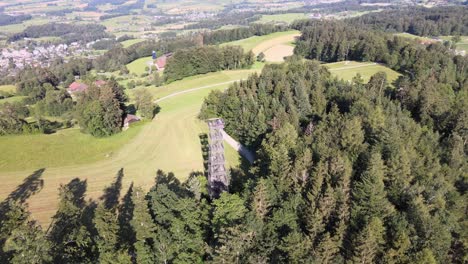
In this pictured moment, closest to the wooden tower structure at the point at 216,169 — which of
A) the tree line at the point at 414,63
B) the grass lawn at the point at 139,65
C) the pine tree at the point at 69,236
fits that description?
the pine tree at the point at 69,236

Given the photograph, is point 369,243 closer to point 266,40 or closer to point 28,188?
point 28,188

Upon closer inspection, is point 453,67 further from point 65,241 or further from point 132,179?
point 65,241

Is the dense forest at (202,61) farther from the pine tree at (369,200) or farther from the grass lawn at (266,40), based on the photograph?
the pine tree at (369,200)

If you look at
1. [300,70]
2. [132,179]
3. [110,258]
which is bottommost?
[132,179]

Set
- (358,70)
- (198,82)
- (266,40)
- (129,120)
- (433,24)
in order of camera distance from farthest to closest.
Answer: (433,24) → (266,40) → (358,70) → (198,82) → (129,120)

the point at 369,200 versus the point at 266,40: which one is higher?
the point at 266,40

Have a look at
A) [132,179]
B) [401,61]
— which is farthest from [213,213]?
[401,61]

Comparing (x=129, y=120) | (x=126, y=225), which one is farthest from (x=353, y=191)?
(x=129, y=120)
